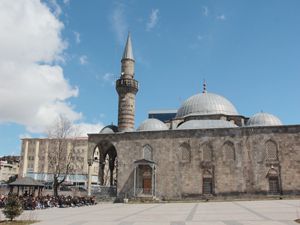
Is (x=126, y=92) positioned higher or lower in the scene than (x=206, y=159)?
higher

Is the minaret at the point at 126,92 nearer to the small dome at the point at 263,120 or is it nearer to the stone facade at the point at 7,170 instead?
the small dome at the point at 263,120

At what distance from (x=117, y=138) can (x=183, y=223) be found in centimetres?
2691

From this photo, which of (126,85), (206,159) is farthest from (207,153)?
(126,85)

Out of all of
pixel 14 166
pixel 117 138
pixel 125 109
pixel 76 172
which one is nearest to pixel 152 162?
pixel 117 138

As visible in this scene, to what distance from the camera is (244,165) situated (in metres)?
35.2

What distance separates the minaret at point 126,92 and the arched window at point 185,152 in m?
7.63

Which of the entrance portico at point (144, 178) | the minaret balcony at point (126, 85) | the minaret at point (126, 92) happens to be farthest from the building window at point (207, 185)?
the minaret balcony at point (126, 85)

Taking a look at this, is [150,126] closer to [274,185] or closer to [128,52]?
[128,52]

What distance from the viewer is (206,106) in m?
44.0

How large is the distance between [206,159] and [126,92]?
13235mm

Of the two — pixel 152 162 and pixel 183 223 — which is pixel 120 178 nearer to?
pixel 152 162

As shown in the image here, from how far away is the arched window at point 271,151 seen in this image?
114 ft

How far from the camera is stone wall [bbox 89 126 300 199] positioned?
3441 cm

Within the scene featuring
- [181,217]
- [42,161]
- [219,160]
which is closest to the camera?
[181,217]
